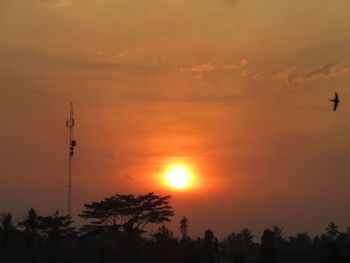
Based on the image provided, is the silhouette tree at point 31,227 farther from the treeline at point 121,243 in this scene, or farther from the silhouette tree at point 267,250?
the silhouette tree at point 267,250

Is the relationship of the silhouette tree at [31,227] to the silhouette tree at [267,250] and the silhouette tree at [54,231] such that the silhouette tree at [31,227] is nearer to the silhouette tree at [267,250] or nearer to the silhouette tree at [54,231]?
the silhouette tree at [54,231]

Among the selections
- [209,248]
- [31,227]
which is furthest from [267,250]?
[31,227]

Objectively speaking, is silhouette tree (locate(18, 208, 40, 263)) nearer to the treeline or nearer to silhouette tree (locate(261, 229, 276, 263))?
the treeline

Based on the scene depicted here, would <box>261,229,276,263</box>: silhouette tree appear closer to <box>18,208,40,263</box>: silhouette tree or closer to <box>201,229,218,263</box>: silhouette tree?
<box>201,229,218,263</box>: silhouette tree

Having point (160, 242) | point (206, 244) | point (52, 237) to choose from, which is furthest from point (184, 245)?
point (52, 237)

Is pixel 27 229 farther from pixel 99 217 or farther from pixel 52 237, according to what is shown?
pixel 99 217

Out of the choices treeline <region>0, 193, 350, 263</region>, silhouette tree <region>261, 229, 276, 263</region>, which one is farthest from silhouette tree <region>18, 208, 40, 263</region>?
silhouette tree <region>261, 229, 276, 263</region>

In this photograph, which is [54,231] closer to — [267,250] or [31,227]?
[31,227]

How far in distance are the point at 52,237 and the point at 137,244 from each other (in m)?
12.7

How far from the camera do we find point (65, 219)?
94.1 m

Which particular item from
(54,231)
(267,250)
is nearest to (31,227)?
(54,231)

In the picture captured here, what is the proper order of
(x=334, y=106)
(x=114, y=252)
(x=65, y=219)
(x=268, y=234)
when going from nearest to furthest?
(x=334, y=106) < (x=268, y=234) < (x=114, y=252) < (x=65, y=219)

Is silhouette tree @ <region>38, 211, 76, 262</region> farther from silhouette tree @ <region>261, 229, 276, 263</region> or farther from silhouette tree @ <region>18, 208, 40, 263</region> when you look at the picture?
silhouette tree @ <region>261, 229, 276, 263</region>

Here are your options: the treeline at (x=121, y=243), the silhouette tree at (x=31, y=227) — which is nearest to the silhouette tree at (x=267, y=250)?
the treeline at (x=121, y=243)
